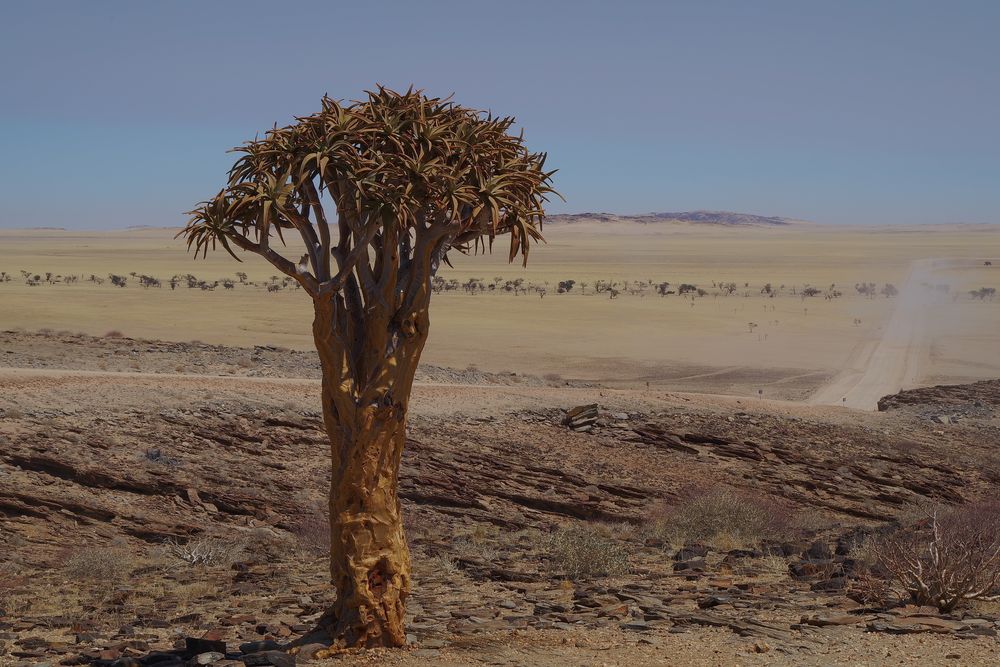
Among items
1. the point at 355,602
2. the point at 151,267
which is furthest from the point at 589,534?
the point at 151,267

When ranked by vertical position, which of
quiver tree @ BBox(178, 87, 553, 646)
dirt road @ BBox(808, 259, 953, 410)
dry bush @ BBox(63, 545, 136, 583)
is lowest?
dry bush @ BBox(63, 545, 136, 583)

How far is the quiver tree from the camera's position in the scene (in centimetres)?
920

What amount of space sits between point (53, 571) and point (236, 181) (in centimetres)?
676

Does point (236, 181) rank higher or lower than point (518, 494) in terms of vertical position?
higher

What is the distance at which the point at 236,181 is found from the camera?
377 inches

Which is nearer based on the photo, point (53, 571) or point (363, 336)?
point (363, 336)

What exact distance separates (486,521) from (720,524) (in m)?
3.93

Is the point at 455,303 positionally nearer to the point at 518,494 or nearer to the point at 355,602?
the point at 518,494

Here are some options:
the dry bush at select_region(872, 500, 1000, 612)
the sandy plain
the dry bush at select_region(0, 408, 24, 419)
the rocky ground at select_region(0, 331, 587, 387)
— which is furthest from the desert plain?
the sandy plain

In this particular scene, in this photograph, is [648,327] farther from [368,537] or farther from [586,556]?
[368,537]

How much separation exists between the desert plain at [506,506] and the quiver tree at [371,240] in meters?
0.94

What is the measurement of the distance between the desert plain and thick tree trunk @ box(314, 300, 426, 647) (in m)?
0.47

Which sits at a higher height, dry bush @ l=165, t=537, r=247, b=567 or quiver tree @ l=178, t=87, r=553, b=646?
quiver tree @ l=178, t=87, r=553, b=646

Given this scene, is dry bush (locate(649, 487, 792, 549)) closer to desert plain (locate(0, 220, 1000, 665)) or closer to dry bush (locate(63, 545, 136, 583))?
desert plain (locate(0, 220, 1000, 665))
